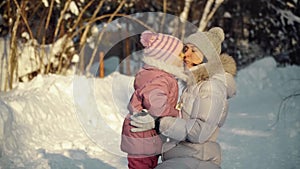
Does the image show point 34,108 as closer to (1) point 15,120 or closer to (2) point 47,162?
(1) point 15,120

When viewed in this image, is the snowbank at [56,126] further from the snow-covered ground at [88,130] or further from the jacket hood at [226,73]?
the jacket hood at [226,73]

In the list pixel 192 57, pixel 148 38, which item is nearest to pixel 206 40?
pixel 192 57

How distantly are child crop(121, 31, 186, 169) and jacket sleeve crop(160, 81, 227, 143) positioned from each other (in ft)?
0.42

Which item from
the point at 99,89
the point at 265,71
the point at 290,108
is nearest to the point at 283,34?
the point at 265,71

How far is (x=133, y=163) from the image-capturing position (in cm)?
354

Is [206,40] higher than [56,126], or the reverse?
[206,40]

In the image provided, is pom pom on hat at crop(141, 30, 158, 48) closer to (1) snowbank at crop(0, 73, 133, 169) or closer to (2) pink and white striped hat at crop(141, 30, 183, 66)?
(2) pink and white striped hat at crop(141, 30, 183, 66)

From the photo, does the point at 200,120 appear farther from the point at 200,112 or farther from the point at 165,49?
the point at 165,49

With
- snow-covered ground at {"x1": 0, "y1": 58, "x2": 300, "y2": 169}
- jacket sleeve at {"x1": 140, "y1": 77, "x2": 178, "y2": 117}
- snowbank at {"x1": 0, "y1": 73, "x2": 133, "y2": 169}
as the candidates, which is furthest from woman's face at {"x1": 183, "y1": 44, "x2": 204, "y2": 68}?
snowbank at {"x1": 0, "y1": 73, "x2": 133, "y2": 169}

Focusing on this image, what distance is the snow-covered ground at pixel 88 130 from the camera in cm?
639

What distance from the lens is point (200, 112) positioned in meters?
3.20

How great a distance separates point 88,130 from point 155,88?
3703 millimetres

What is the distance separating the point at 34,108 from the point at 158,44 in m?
5.26

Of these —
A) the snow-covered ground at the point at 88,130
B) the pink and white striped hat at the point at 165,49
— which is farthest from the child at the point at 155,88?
the snow-covered ground at the point at 88,130
